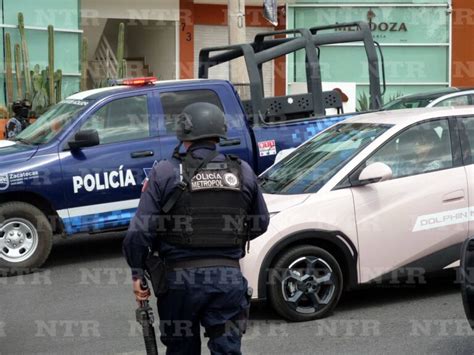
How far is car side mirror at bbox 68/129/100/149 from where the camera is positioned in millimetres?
8523

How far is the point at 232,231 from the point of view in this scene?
423cm

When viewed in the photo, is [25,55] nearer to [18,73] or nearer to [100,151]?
[18,73]

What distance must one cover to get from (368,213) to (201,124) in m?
2.74

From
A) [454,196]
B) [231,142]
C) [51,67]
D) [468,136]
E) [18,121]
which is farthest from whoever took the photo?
[51,67]

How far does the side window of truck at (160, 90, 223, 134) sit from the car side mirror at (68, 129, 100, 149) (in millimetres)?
860

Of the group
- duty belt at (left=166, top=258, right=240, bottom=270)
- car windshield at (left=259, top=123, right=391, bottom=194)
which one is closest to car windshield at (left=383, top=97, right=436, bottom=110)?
car windshield at (left=259, top=123, right=391, bottom=194)

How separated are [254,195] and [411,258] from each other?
2.75 meters

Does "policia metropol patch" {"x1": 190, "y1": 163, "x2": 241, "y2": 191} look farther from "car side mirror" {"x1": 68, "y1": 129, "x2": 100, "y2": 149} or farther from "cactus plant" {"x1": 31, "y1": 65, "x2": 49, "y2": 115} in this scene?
"cactus plant" {"x1": 31, "y1": 65, "x2": 49, "y2": 115}

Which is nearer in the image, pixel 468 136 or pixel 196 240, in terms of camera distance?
pixel 196 240

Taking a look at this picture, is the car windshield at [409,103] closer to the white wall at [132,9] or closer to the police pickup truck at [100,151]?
the police pickup truck at [100,151]

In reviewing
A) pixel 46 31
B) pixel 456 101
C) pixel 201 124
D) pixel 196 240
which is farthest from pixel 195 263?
pixel 46 31

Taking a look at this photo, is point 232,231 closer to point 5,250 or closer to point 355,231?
point 355,231

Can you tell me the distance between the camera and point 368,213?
665 cm

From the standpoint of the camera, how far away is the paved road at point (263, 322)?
6.10 meters
